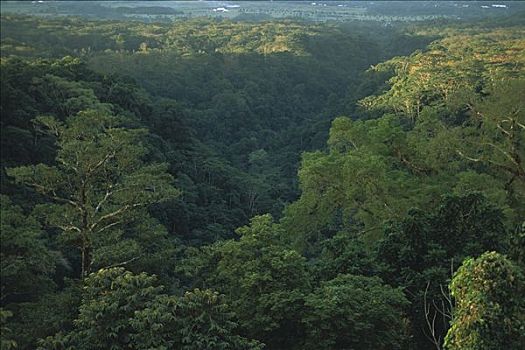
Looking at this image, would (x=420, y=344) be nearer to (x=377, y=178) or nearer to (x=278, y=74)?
(x=377, y=178)

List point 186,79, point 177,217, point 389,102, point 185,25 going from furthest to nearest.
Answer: point 185,25
point 186,79
point 389,102
point 177,217

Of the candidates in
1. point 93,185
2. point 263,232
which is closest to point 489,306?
point 263,232

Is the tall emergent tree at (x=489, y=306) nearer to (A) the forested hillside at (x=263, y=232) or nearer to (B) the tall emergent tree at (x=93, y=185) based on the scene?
(A) the forested hillside at (x=263, y=232)

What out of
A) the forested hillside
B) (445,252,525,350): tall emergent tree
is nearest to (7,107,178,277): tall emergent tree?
the forested hillside

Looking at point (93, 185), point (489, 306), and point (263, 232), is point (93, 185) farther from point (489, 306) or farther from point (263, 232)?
point (489, 306)

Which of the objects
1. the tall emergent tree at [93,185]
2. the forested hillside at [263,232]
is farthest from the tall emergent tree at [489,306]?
the tall emergent tree at [93,185]

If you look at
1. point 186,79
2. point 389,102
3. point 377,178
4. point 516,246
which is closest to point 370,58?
point 186,79
